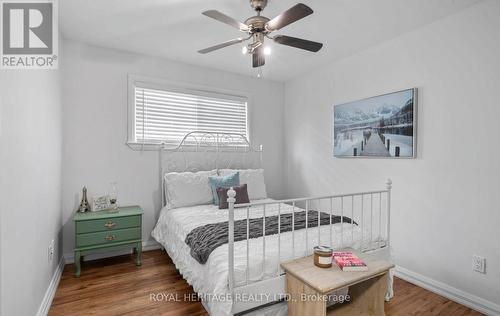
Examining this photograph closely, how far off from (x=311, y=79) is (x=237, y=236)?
2.76 metres

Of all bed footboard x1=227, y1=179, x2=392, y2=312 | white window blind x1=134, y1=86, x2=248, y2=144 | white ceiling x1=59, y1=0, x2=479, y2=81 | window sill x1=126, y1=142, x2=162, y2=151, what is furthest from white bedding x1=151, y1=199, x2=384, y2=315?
white ceiling x1=59, y1=0, x2=479, y2=81

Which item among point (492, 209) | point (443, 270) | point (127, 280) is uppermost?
point (492, 209)

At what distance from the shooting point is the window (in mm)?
3271

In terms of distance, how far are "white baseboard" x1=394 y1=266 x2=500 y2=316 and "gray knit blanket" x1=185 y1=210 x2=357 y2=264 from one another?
0.89m

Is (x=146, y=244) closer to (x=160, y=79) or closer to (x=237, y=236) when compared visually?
(x=237, y=236)

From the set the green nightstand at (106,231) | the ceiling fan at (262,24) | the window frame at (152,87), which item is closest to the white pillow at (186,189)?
the green nightstand at (106,231)

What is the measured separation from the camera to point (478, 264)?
213 cm

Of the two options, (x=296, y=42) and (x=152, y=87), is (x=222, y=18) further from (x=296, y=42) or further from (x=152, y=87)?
(x=152, y=87)

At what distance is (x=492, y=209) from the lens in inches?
81.3

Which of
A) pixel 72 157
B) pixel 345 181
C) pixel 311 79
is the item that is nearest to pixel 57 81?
pixel 72 157

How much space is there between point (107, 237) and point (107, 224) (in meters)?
0.13

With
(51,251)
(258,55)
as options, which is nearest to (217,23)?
(258,55)

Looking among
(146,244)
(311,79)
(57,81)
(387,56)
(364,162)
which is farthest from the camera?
(311,79)

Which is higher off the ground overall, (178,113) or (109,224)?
(178,113)
